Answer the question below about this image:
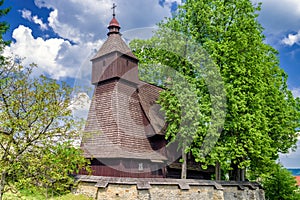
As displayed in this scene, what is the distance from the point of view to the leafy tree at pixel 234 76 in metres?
17.6

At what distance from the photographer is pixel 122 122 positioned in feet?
60.7

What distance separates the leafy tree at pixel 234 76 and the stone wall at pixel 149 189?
158 cm

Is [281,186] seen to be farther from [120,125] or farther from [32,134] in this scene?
[32,134]

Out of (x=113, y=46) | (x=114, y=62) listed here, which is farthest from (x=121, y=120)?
(x=113, y=46)

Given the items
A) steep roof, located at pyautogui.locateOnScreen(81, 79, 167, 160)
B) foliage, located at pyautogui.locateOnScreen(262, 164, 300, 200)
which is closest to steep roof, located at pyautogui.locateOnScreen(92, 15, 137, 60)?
steep roof, located at pyautogui.locateOnScreen(81, 79, 167, 160)

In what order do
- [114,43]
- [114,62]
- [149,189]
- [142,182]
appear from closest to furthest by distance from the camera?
[149,189], [142,182], [114,62], [114,43]

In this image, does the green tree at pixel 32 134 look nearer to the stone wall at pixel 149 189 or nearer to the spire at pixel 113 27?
the stone wall at pixel 149 189

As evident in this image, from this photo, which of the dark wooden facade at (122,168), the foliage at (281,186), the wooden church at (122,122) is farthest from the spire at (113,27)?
the foliage at (281,186)

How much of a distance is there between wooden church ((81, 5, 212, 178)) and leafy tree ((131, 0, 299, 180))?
6.82 ft

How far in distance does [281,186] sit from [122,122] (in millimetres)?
15198

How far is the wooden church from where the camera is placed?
56.6 feet

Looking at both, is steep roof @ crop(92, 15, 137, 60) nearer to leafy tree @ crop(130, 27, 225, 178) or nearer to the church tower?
the church tower

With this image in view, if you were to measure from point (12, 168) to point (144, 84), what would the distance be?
1465cm

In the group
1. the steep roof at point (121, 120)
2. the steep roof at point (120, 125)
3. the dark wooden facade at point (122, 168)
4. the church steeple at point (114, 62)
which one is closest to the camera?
the dark wooden facade at point (122, 168)
